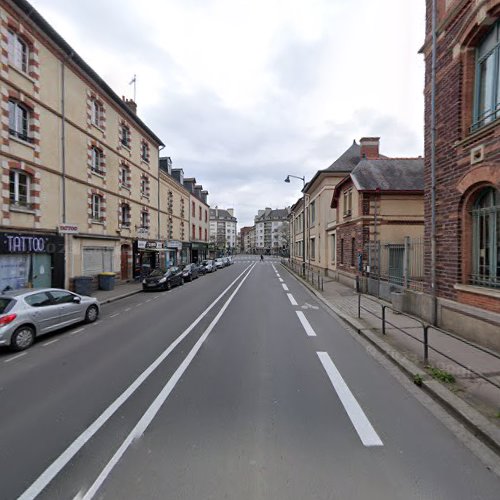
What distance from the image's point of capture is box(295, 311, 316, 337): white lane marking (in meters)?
7.26

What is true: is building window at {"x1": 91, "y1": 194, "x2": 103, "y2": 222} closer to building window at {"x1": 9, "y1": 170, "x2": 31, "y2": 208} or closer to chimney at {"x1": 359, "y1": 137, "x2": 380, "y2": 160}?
building window at {"x1": 9, "y1": 170, "x2": 31, "y2": 208}

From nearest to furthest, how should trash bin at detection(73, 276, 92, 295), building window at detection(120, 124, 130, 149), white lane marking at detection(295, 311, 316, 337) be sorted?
white lane marking at detection(295, 311, 316, 337) < trash bin at detection(73, 276, 92, 295) < building window at detection(120, 124, 130, 149)

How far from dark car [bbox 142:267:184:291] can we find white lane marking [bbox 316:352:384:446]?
479 inches

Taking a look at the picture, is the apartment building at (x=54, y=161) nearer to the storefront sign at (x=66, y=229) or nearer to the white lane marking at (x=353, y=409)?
the storefront sign at (x=66, y=229)

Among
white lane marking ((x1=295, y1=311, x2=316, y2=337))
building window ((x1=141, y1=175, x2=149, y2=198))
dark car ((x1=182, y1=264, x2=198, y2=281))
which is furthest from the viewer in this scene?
building window ((x1=141, y1=175, x2=149, y2=198))

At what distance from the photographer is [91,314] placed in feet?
28.4

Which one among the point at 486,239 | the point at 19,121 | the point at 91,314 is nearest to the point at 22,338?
the point at 91,314

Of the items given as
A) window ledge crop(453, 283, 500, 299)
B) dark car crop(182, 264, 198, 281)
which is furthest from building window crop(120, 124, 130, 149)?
window ledge crop(453, 283, 500, 299)

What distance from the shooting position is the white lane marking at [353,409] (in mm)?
3131

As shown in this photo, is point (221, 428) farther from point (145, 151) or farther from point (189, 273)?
point (145, 151)

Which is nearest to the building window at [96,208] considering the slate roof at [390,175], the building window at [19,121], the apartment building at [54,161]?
the apartment building at [54,161]

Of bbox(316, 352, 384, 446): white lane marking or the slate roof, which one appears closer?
bbox(316, 352, 384, 446): white lane marking

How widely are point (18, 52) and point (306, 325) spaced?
15163 mm

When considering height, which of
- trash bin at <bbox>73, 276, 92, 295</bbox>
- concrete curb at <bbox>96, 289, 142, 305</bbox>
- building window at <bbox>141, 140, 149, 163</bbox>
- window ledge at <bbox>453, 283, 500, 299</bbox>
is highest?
building window at <bbox>141, 140, 149, 163</bbox>
